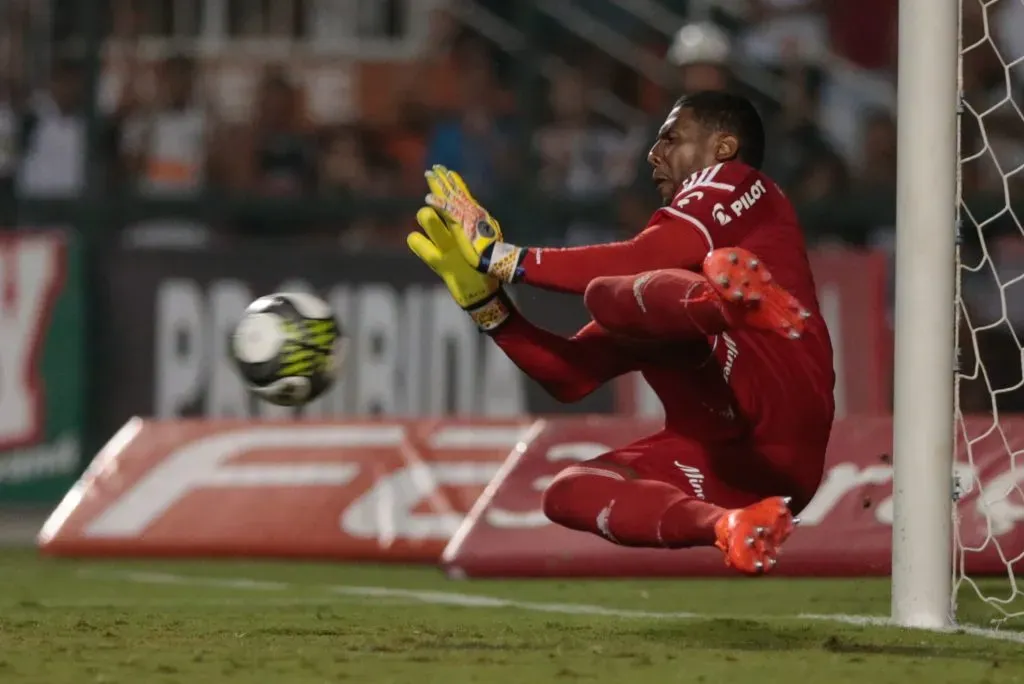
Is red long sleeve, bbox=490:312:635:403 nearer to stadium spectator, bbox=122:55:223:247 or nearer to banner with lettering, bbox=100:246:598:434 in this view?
banner with lettering, bbox=100:246:598:434

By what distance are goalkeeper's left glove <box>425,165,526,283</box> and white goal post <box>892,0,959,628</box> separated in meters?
1.42

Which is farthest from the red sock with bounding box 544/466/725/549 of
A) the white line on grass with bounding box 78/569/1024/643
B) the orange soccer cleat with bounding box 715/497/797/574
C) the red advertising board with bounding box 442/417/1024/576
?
the red advertising board with bounding box 442/417/1024/576

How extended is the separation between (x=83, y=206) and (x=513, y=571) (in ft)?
17.7

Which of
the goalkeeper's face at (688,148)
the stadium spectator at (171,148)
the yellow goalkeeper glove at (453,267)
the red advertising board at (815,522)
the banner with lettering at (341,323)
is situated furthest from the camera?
the stadium spectator at (171,148)

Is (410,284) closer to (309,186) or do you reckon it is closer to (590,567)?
(309,186)

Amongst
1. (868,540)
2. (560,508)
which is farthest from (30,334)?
(560,508)

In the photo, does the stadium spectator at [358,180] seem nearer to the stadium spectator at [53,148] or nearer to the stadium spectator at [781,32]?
the stadium spectator at [53,148]

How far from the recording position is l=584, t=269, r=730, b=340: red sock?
19.0ft

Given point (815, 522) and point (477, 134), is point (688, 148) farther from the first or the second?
point (477, 134)

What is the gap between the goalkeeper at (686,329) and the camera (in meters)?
6.01

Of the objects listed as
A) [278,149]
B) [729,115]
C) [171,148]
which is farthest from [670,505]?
[171,148]

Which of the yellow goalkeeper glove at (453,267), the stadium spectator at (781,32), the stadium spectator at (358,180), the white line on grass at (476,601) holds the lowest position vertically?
the white line on grass at (476,601)

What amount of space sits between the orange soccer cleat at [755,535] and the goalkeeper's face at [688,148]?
4.62 feet

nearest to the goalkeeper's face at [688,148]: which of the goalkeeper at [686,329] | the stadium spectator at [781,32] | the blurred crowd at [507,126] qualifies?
Answer: the goalkeeper at [686,329]
